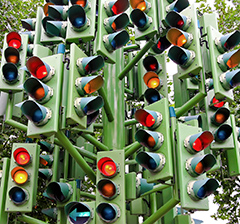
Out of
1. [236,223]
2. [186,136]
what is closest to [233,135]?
[186,136]

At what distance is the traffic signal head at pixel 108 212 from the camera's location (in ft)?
15.7

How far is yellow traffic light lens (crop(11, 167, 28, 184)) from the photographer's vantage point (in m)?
5.53

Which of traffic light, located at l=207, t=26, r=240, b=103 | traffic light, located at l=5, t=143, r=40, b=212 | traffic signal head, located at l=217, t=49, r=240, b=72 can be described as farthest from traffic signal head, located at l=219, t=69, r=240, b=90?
traffic light, located at l=5, t=143, r=40, b=212

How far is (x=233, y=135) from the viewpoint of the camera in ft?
20.1

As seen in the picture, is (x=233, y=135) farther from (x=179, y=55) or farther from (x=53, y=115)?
(x=53, y=115)

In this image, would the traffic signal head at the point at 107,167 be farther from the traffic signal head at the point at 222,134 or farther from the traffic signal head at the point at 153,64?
the traffic signal head at the point at 153,64

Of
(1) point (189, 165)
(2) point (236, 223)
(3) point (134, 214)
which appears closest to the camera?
(1) point (189, 165)

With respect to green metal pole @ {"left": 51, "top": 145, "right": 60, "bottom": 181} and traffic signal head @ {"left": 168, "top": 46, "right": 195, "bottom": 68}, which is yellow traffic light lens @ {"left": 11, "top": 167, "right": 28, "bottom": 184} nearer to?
green metal pole @ {"left": 51, "top": 145, "right": 60, "bottom": 181}

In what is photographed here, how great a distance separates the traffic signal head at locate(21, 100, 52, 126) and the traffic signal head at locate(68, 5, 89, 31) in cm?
151

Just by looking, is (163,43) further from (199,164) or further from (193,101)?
(199,164)

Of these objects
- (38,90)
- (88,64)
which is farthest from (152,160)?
(38,90)

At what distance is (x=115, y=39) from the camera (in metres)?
5.65

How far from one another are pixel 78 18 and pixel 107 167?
2.13 metres

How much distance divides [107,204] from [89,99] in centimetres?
132
